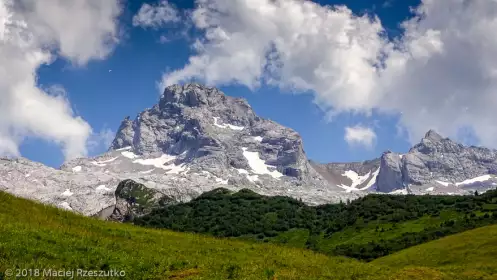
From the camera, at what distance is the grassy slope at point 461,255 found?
34469 millimetres

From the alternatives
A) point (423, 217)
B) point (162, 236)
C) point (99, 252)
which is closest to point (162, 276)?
point (99, 252)

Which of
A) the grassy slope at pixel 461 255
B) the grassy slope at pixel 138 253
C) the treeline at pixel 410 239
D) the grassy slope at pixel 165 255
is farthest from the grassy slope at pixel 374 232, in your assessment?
the grassy slope at pixel 138 253

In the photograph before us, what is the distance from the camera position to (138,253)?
29375 mm

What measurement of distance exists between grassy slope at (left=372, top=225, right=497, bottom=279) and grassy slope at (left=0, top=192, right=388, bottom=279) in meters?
7.42

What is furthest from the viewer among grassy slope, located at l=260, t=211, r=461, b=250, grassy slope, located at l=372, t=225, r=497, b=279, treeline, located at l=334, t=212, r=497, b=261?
grassy slope, located at l=260, t=211, r=461, b=250

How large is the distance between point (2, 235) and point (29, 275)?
585 cm

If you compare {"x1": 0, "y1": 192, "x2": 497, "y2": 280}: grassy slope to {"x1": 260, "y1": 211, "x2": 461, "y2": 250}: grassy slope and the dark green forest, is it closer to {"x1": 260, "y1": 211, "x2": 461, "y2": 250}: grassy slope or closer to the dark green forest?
the dark green forest

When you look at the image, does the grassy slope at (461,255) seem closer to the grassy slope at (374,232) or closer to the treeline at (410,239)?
the treeline at (410,239)

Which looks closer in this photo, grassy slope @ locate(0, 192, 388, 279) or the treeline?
grassy slope @ locate(0, 192, 388, 279)

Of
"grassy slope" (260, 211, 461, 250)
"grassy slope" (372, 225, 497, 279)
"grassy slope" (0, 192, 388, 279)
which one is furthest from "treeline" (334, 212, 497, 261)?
"grassy slope" (0, 192, 388, 279)

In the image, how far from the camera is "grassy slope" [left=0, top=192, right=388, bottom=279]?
25016 millimetres

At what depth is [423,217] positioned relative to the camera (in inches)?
6491

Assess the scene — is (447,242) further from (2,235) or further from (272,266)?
(2,235)

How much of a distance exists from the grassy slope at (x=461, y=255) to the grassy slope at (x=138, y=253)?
7420 mm
